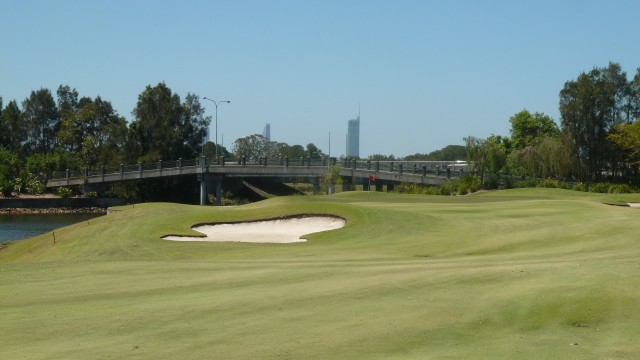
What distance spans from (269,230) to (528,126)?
104 metres

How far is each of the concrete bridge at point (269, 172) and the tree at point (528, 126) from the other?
40326 mm

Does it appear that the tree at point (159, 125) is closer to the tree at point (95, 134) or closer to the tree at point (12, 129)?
the tree at point (95, 134)

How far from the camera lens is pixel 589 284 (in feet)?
48.1

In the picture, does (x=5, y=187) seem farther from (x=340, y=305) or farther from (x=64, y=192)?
(x=340, y=305)

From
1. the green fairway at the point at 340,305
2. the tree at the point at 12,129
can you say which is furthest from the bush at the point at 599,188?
the tree at the point at 12,129

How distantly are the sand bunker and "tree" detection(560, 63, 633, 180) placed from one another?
5887 cm

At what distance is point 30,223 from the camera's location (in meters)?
75.8

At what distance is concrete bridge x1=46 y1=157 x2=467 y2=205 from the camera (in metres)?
84.2

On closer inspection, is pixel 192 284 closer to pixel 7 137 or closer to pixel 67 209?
pixel 67 209

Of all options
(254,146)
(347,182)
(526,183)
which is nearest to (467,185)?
(526,183)

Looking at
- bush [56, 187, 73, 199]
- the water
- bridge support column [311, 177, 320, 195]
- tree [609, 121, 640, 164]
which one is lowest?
the water

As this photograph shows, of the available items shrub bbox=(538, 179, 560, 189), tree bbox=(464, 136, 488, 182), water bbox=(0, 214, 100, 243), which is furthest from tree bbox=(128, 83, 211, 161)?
shrub bbox=(538, 179, 560, 189)

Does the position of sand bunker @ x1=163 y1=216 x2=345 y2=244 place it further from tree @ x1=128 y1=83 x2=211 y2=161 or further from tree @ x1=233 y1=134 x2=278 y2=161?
tree @ x1=233 y1=134 x2=278 y2=161

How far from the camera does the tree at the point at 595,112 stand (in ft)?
292
